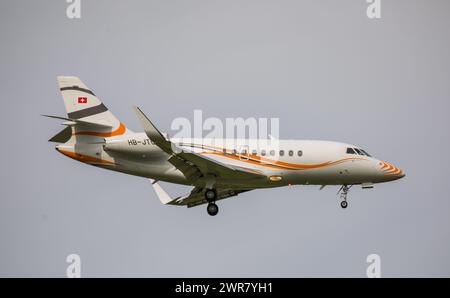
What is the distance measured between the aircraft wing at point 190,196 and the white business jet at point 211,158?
5.79 feet

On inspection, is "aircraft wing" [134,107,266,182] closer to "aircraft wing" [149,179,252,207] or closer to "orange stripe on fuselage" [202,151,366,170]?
"orange stripe on fuselage" [202,151,366,170]

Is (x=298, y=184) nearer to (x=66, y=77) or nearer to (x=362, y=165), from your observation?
(x=362, y=165)

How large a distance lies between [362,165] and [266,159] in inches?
181

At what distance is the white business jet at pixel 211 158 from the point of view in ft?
122

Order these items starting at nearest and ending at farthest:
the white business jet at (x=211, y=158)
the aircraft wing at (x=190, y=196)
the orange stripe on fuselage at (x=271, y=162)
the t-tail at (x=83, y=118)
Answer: the white business jet at (x=211, y=158) → the t-tail at (x=83, y=118) → the orange stripe on fuselage at (x=271, y=162) → the aircraft wing at (x=190, y=196)

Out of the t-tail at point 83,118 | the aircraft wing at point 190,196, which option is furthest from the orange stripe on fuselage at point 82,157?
the aircraft wing at point 190,196

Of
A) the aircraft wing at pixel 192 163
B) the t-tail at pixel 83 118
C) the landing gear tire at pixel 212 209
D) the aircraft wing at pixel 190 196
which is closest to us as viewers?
the aircraft wing at pixel 192 163

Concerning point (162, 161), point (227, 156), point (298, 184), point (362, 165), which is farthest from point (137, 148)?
point (362, 165)

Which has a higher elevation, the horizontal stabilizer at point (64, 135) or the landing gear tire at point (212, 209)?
the horizontal stabilizer at point (64, 135)

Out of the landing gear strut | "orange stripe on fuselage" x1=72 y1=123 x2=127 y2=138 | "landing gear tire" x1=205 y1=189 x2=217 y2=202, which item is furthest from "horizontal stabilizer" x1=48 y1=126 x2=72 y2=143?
the landing gear strut

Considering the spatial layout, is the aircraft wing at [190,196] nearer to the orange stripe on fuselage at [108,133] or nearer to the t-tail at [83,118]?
the orange stripe on fuselage at [108,133]

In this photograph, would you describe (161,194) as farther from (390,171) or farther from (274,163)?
(390,171)

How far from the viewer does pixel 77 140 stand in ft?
123

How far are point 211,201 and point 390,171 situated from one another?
8607mm
